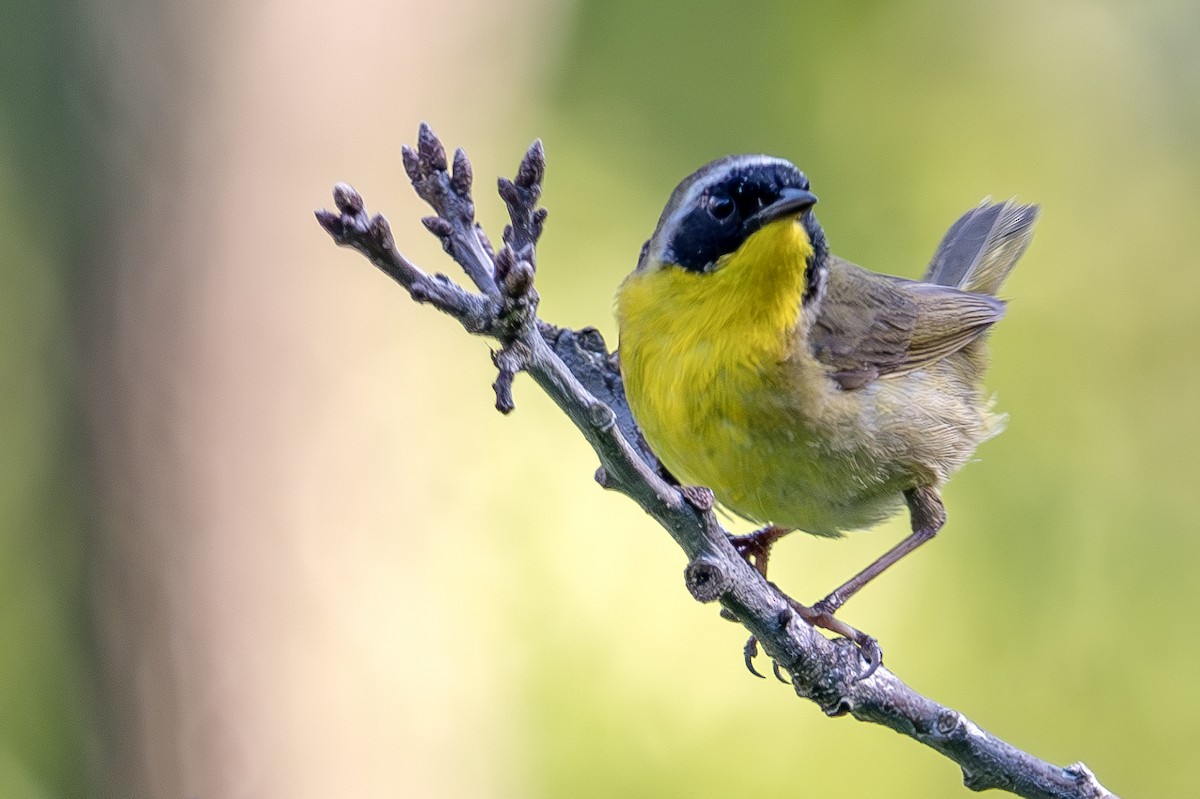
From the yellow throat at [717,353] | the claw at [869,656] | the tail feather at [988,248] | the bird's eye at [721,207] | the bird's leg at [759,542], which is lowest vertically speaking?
the claw at [869,656]

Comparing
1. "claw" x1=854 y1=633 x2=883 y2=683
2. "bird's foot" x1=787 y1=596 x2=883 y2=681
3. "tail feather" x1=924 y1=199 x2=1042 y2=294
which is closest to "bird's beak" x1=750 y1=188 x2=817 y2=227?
"bird's foot" x1=787 y1=596 x2=883 y2=681

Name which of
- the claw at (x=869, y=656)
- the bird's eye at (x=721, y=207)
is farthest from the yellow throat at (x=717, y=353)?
the claw at (x=869, y=656)

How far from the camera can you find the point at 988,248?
5488mm

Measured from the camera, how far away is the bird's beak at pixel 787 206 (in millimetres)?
3359

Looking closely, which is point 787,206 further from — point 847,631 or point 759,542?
point 759,542

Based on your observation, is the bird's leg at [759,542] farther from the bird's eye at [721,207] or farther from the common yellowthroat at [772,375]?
the bird's eye at [721,207]

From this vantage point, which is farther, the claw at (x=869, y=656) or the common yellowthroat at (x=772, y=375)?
the common yellowthroat at (x=772, y=375)

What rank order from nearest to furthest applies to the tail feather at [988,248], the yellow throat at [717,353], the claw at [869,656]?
the claw at [869,656]
the yellow throat at [717,353]
the tail feather at [988,248]

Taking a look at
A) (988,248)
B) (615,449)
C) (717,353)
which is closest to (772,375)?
(717,353)

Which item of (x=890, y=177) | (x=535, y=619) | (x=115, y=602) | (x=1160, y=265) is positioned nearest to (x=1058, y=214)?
(x=1160, y=265)

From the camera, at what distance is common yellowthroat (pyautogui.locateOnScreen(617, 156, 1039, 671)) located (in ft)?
11.6

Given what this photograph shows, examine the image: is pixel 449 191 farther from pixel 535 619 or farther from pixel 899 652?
pixel 899 652

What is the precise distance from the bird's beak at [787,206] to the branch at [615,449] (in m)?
0.80

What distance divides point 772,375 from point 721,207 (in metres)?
0.54
